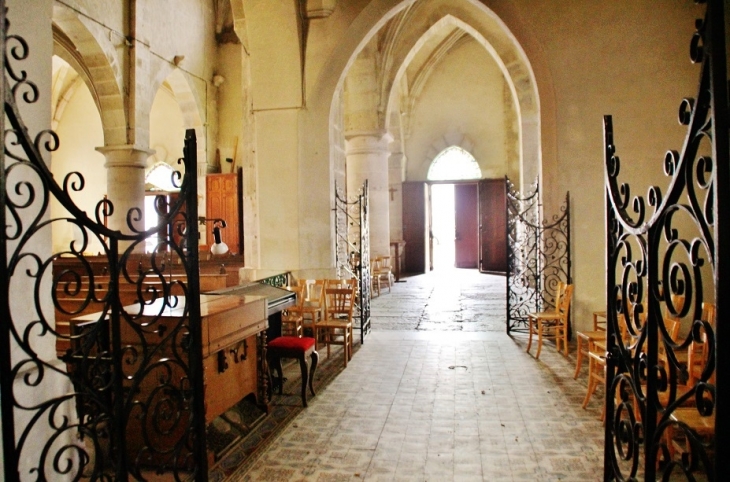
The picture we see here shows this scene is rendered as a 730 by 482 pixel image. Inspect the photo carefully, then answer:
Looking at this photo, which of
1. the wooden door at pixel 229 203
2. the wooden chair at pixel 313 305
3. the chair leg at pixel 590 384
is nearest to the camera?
the chair leg at pixel 590 384

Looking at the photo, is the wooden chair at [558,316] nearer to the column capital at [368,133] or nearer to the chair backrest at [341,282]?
the chair backrest at [341,282]

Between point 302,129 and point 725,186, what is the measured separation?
6.54 meters

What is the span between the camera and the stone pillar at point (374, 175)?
12.0 meters

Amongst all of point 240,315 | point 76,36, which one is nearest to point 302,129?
point 240,315

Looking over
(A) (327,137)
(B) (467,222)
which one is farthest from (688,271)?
(B) (467,222)

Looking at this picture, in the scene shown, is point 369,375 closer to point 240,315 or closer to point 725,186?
point 240,315

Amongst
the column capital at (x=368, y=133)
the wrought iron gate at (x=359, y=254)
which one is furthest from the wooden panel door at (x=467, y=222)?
the wrought iron gate at (x=359, y=254)

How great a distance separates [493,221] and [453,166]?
2129 millimetres

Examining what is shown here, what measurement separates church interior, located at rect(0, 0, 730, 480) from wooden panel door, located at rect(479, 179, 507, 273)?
0.20ft

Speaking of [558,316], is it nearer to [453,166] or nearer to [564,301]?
[564,301]

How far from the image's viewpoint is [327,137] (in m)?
7.52

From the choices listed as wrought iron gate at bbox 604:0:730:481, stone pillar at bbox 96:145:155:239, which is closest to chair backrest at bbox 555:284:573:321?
wrought iron gate at bbox 604:0:730:481

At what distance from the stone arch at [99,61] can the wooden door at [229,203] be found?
2979 mm

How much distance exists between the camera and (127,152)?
10.1 meters
